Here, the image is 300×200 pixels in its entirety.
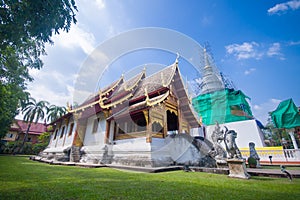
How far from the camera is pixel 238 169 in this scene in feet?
15.4

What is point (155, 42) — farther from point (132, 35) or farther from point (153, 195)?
point (153, 195)

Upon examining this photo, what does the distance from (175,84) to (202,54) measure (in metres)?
19.2

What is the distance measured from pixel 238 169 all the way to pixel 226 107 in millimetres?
15506

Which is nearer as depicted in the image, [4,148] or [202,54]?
[4,148]

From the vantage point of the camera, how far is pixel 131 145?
26.9 feet

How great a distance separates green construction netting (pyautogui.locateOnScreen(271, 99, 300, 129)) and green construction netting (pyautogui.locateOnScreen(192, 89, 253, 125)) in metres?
3.44

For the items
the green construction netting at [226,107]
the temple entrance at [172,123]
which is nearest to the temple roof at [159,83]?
Result: the temple entrance at [172,123]

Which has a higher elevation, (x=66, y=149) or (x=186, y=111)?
(x=186, y=111)

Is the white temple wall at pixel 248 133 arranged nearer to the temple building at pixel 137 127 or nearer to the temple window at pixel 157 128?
the temple building at pixel 137 127

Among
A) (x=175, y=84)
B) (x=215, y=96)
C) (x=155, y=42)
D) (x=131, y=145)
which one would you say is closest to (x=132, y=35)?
(x=155, y=42)

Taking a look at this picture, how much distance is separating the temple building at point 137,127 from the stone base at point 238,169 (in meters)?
3.49

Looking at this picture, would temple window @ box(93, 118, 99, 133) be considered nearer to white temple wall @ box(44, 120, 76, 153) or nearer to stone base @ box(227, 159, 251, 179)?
white temple wall @ box(44, 120, 76, 153)

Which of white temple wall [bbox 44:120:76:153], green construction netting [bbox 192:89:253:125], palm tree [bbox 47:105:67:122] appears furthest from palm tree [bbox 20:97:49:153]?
green construction netting [bbox 192:89:253:125]

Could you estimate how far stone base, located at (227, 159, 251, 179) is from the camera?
4.57 meters
